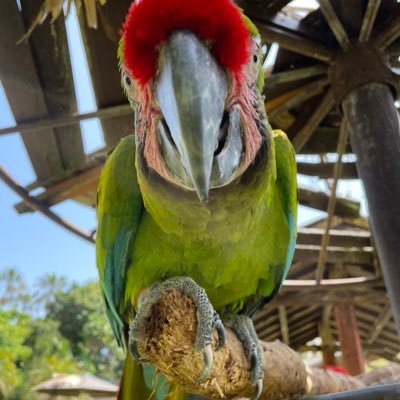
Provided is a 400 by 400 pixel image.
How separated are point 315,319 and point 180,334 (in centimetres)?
553

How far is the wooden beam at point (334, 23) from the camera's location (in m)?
2.27

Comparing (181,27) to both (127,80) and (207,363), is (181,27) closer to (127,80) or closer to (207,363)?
(127,80)

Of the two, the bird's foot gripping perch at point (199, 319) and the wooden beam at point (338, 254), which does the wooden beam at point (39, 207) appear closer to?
the wooden beam at point (338, 254)

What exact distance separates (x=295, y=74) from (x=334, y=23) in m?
0.32

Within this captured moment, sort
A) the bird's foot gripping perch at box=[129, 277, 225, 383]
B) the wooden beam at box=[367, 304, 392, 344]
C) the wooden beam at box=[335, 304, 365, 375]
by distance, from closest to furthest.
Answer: the bird's foot gripping perch at box=[129, 277, 225, 383] < the wooden beam at box=[335, 304, 365, 375] < the wooden beam at box=[367, 304, 392, 344]

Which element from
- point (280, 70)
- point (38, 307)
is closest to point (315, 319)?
point (280, 70)

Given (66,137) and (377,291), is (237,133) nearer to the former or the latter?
(66,137)

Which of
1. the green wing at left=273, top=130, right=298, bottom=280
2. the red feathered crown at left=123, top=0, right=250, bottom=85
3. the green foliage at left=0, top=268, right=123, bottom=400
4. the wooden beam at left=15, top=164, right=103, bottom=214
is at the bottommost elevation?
the red feathered crown at left=123, top=0, right=250, bottom=85

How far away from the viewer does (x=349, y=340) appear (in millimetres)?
4867

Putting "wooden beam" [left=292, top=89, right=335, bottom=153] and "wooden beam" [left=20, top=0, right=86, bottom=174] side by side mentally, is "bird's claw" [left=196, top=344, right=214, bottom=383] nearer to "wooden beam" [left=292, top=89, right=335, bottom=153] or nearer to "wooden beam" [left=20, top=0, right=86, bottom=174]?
"wooden beam" [left=20, top=0, right=86, bottom=174]

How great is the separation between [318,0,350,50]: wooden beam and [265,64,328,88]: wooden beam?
0.67 ft

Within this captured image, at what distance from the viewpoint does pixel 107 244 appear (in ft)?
5.17

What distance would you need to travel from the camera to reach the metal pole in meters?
2.12

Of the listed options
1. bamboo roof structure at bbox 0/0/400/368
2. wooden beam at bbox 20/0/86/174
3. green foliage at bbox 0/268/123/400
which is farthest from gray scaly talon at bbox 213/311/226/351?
green foliage at bbox 0/268/123/400
